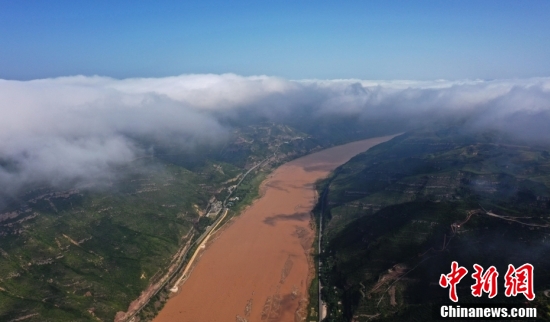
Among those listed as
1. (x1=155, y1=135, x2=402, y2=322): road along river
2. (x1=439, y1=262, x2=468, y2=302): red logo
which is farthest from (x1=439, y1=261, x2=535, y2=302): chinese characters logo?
(x1=155, y1=135, x2=402, y2=322): road along river

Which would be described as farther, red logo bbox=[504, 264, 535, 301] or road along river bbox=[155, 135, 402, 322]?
road along river bbox=[155, 135, 402, 322]

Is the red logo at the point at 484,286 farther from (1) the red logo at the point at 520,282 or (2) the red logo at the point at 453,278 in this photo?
→ (1) the red logo at the point at 520,282

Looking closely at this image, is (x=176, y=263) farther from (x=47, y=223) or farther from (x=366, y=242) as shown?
(x=366, y=242)

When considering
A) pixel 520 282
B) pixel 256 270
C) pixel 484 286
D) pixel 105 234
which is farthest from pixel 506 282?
pixel 105 234

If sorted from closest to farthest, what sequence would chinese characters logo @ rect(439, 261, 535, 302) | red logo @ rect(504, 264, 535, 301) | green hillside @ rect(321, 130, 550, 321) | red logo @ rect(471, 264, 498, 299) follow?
red logo @ rect(504, 264, 535, 301)
chinese characters logo @ rect(439, 261, 535, 302)
red logo @ rect(471, 264, 498, 299)
green hillside @ rect(321, 130, 550, 321)

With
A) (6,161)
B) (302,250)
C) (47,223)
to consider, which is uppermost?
(6,161)

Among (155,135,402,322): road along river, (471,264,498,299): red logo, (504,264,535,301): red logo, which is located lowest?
(155,135,402,322): road along river

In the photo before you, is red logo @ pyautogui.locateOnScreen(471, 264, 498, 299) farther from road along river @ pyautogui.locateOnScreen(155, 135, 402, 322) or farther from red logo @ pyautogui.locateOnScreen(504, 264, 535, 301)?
road along river @ pyautogui.locateOnScreen(155, 135, 402, 322)

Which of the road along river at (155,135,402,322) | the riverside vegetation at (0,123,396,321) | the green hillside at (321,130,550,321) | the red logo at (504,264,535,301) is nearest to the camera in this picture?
the red logo at (504,264,535,301)

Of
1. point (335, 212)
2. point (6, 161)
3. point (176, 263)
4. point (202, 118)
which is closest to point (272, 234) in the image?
point (335, 212)
